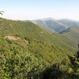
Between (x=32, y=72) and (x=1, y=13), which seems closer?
(x=1, y=13)

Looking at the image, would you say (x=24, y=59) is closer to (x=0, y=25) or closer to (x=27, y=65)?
(x=27, y=65)

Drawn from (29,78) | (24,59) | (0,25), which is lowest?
(29,78)

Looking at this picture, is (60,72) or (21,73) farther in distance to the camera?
(21,73)

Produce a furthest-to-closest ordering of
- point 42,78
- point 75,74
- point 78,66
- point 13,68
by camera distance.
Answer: point 13,68 < point 42,78 < point 78,66 < point 75,74

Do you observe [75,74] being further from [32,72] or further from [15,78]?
[32,72]

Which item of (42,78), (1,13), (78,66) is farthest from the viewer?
(42,78)

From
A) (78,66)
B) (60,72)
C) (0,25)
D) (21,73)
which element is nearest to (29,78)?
(21,73)

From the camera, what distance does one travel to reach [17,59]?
11588 centimetres

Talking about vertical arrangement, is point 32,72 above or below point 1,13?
below

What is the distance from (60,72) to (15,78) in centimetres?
4499

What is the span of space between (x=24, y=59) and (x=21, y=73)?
7416 millimetres

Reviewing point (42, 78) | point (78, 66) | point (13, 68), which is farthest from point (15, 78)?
Answer: point (78, 66)

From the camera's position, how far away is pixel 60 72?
64.8m

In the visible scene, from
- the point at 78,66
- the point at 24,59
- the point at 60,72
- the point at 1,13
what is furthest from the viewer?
the point at 24,59
